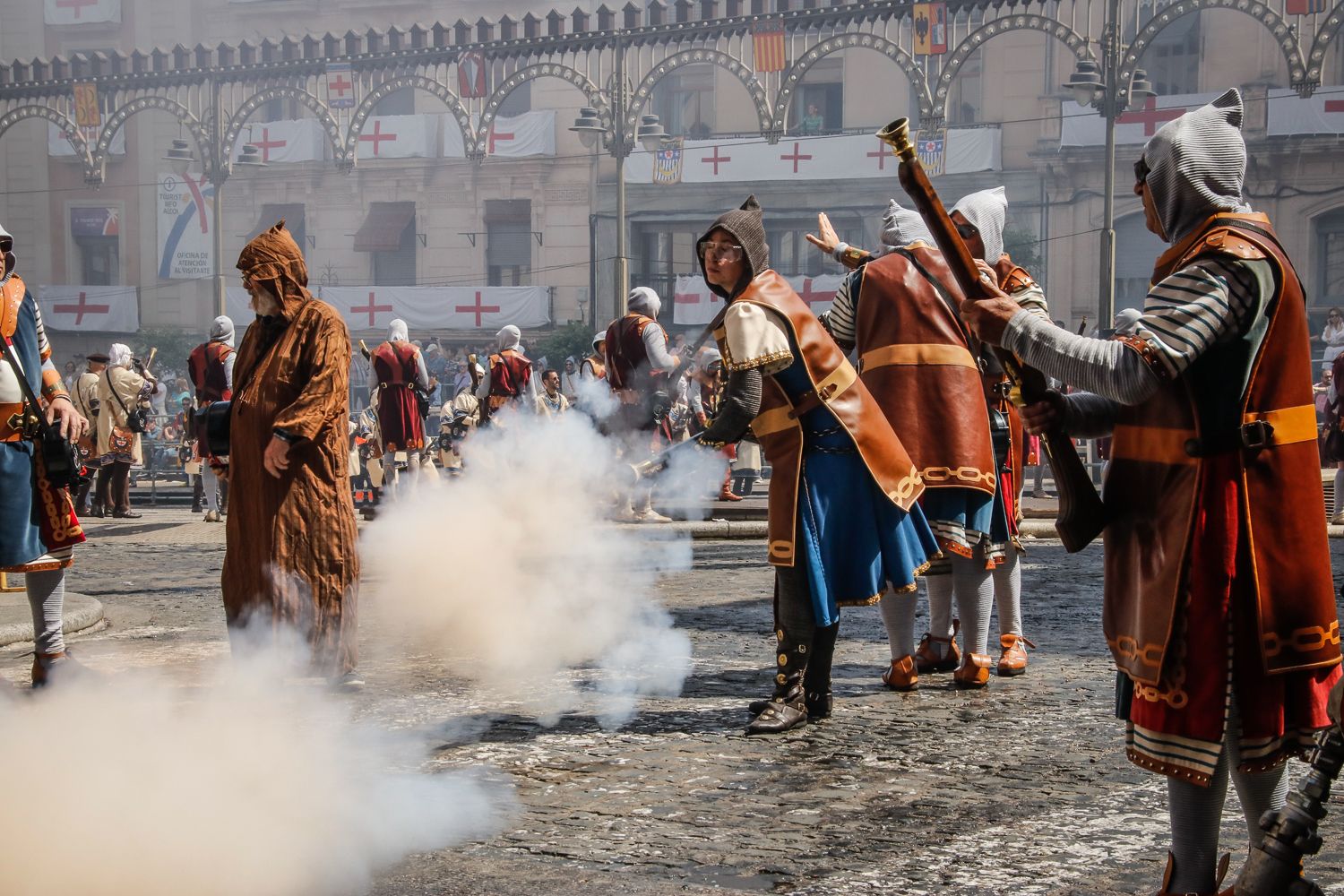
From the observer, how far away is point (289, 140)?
38500 millimetres

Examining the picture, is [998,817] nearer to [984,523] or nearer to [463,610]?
[984,523]

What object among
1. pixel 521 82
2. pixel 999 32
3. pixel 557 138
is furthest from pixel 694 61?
pixel 557 138

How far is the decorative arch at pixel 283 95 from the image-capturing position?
2916 cm

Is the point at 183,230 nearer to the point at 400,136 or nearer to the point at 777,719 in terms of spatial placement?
the point at 400,136

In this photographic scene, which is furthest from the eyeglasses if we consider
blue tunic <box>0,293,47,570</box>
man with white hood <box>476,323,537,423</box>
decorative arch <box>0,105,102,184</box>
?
decorative arch <box>0,105,102,184</box>

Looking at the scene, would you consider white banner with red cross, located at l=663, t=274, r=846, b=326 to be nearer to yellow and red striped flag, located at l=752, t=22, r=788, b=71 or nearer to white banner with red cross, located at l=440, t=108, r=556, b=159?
white banner with red cross, located at l=440, t=108, r=556, b=159

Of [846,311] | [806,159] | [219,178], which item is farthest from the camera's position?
[806,159]

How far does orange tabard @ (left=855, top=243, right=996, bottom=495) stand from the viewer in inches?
244

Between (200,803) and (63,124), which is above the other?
(63,124)

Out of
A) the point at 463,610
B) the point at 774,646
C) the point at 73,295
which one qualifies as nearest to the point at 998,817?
the point at 774,646

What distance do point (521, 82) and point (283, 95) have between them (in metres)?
4.64

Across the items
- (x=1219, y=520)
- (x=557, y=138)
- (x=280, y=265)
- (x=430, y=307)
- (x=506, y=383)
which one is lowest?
(x=1219, y=520)

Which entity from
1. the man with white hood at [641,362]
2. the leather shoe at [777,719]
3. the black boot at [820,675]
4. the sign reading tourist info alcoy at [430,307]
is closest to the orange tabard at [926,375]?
the black boot at [820,675]

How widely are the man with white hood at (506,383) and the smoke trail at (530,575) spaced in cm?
768
